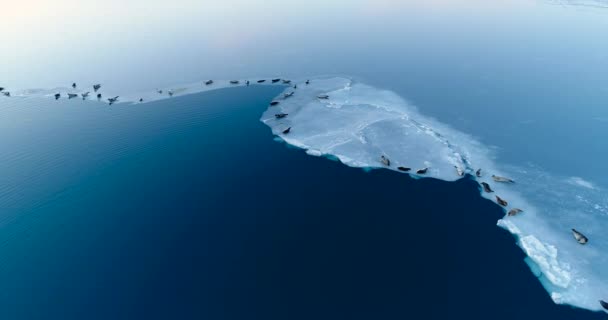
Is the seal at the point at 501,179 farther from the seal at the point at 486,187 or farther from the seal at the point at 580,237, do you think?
the seal at the point at 580,237

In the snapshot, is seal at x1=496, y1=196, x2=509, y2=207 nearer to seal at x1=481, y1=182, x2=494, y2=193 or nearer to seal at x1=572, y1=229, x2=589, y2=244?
seal at x1=481, y1=182, x2=494, y2=193

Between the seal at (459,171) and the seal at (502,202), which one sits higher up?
the seal at (459,171)

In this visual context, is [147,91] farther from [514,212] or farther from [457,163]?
[514,212]

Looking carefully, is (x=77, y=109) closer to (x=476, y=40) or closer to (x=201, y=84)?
(x=201, y=84)

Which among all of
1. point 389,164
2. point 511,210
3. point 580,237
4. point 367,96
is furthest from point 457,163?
point 367,96

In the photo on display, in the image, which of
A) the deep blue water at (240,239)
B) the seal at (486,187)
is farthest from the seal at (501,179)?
the deep blue water at (240,239)
